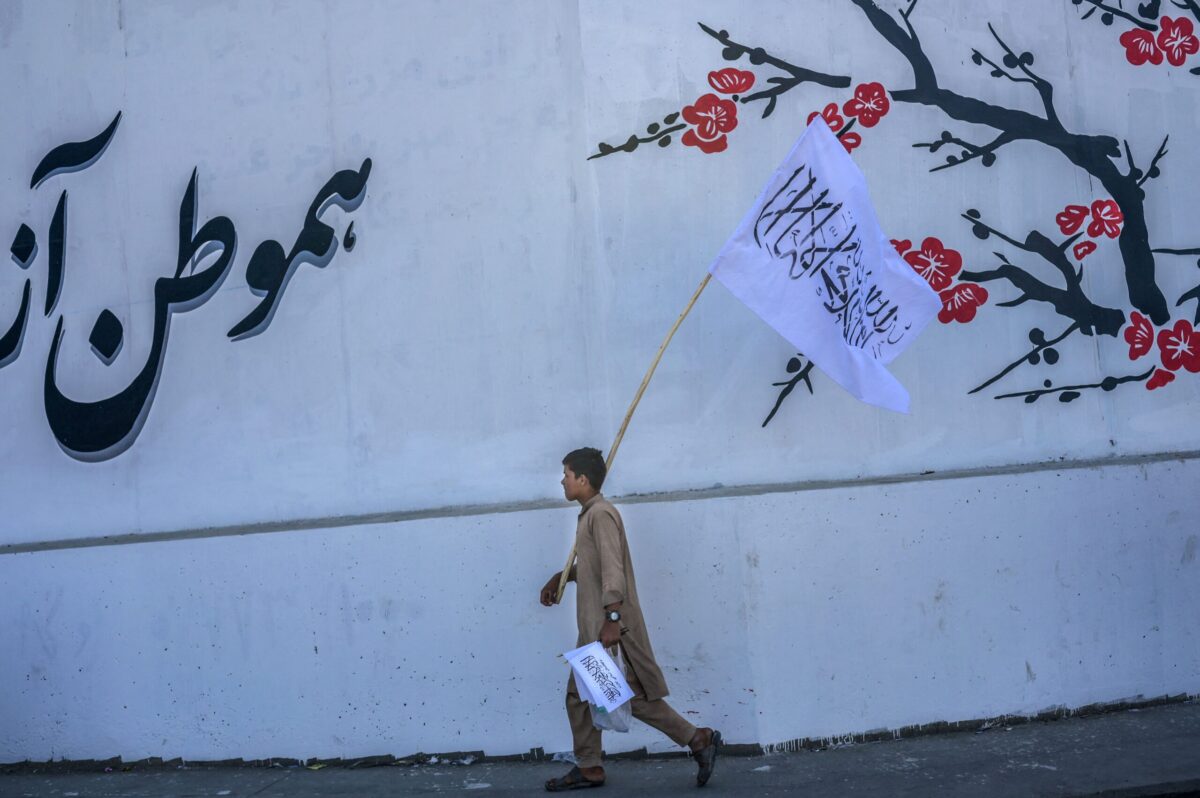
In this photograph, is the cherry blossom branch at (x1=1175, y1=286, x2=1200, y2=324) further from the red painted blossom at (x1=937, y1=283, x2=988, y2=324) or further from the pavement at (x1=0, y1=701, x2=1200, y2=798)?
the pavement at (x1=0, y1=701, x2=1200, y2=798)

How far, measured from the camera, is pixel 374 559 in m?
5.96

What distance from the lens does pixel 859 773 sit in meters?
5.29

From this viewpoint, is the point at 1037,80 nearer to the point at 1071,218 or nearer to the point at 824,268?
the point at 1071,218

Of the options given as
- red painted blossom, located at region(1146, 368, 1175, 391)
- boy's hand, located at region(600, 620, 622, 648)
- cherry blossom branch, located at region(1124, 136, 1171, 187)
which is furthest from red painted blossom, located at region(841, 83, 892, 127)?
boy's hand, located at region(600, 620, 622, 648)

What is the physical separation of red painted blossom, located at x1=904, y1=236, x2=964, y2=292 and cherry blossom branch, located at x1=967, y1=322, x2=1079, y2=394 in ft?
1.70

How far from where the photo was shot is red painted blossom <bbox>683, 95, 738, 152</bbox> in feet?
19.7

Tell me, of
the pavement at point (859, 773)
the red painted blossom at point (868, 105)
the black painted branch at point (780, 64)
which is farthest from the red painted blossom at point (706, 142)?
the pavement at point (859, 773)

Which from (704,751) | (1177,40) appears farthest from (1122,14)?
(704,751)

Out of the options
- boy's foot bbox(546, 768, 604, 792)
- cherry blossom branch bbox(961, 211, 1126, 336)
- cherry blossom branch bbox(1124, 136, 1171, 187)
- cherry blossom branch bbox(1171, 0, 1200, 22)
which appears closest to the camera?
boy's foot bbox(546, 768, 604, 792)

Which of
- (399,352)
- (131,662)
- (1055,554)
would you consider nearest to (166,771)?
(131,662)

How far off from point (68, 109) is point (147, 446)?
6.49 feet

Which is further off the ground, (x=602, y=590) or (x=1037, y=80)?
(x=1037, y=80)

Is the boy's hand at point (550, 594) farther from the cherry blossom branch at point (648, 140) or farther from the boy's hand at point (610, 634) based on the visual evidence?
the cherry blossom branch at point (648, 140)

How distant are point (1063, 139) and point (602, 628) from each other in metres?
3.59
